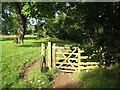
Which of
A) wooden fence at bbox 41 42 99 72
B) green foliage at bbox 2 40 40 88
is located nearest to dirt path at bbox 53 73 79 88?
wooden fence at bbox 41 42 99 72

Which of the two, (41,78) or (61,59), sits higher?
(61,59)

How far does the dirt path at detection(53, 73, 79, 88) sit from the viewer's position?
42.8ft

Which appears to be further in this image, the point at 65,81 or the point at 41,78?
the point at 41,78

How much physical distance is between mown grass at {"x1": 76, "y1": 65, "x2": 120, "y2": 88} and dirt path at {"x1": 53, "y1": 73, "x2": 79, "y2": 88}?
1.04 feet

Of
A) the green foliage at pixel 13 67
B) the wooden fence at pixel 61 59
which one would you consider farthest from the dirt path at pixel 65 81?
the green foliage at pixel 13 67

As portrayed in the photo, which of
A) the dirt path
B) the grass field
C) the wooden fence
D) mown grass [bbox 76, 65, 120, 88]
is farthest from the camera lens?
the wooden fence

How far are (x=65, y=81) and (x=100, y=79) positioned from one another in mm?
1890

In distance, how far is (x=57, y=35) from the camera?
2298 inches

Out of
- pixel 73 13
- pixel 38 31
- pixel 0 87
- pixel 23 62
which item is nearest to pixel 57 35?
pixel 38 31

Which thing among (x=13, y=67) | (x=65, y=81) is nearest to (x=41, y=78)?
(x=65, y=81)

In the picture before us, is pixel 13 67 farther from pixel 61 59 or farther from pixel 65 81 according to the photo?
pixel 65 81

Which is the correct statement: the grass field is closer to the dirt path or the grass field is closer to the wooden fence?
the dirt path

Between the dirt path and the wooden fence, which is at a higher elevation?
the wooden fence

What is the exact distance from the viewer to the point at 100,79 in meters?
12.6
